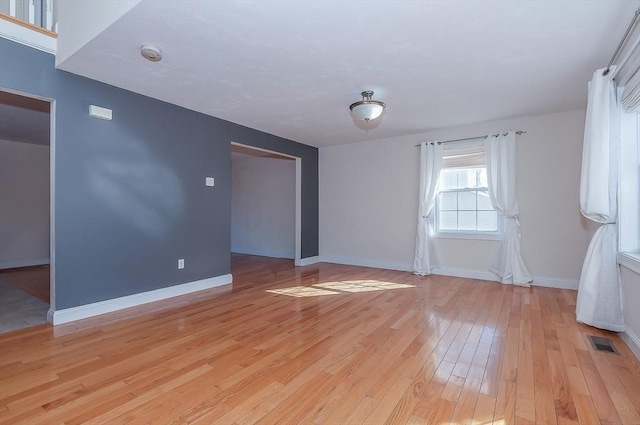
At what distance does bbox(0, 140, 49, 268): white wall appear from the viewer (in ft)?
19.3

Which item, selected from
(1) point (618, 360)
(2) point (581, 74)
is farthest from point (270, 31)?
(1) point (618, 360)

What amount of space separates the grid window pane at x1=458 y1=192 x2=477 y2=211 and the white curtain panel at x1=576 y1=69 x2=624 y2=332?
204 cm

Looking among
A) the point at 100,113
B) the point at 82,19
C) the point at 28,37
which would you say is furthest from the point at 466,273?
the point at 28,37

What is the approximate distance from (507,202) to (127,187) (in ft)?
16.4

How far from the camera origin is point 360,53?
251cm

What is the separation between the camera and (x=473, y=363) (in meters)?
2.09

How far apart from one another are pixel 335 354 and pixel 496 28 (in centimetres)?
268

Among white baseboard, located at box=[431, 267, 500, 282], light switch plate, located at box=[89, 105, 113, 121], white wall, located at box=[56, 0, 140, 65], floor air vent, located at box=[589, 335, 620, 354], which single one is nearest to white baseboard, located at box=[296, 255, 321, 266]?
white baseboard, located at box=[431, 267, 500, 282]

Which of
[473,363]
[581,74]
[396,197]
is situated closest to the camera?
[473,363]

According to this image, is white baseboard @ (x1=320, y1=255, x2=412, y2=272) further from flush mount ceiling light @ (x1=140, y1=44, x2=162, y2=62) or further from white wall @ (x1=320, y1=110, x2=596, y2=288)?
flush mount ceiling light @ (x1=140, y1=44, x2=162, y2=62)

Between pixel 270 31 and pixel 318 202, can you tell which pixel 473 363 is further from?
pixel 318 202

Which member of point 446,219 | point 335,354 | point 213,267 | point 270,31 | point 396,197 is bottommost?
point 335,354

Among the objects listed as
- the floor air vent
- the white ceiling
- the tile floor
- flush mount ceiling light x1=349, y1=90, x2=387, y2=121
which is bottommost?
the tile floor

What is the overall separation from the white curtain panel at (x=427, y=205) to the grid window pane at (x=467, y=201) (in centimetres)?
43
